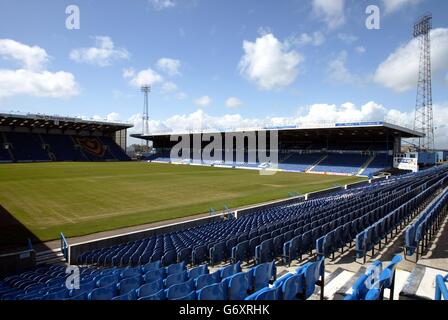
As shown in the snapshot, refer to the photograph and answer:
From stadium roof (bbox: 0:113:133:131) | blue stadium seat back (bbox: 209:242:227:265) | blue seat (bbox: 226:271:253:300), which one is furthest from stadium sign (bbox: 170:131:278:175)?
blue seat (bbox: 226:271:253:300)

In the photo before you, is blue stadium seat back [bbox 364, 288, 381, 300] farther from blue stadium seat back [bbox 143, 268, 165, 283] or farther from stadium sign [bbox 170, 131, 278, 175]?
stadium sign [bbox 170, 131, 278, 175]

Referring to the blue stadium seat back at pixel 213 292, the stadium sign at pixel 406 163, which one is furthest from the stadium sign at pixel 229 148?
the blue stadium seat back at pixel 213 292

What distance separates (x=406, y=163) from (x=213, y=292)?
168ft

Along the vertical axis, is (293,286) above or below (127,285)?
above

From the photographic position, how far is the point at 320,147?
6438cm

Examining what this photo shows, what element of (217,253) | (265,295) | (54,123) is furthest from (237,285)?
(54,123)

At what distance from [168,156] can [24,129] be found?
34950mm

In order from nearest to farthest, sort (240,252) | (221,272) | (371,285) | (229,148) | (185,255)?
1. (371,285)
2. (221,272)
3. (240,252)
4. (185,255)
5. (229,148)

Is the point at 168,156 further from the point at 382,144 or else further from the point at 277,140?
the point at 382,144

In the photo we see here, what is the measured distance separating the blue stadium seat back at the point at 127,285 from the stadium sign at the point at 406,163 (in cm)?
4895

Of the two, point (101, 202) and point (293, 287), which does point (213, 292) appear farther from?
point (101, 202)

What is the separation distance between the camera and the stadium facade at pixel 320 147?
1937 inches
